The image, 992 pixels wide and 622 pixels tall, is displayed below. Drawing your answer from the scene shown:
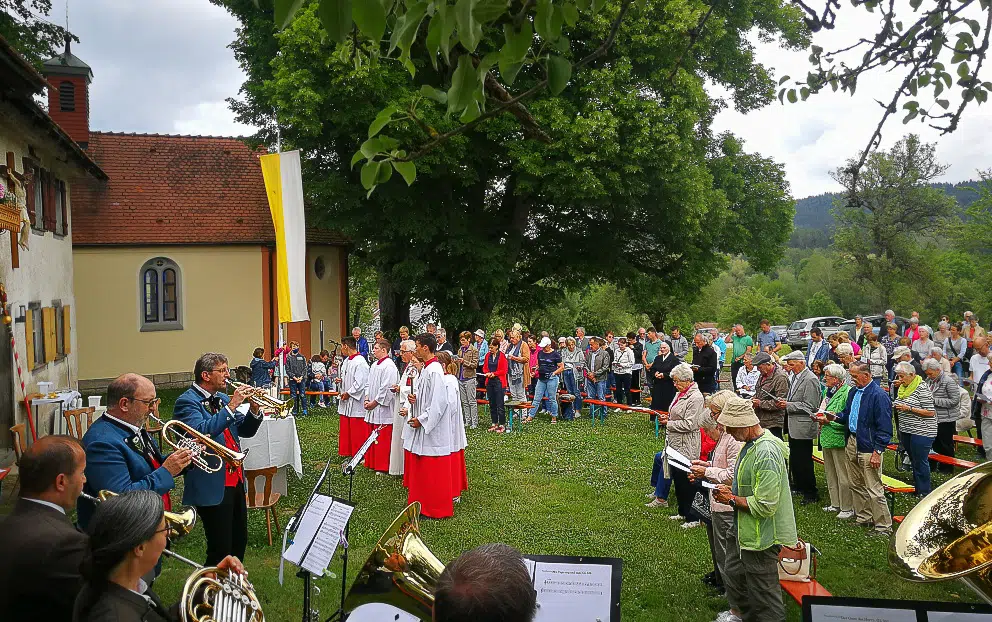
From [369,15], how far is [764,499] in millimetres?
4536

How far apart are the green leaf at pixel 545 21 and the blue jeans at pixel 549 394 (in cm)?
1497

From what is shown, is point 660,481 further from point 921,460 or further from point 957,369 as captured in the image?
point 957,369

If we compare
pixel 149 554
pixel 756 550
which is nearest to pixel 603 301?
pixel 756 550

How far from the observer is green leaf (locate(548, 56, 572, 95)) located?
2.29m

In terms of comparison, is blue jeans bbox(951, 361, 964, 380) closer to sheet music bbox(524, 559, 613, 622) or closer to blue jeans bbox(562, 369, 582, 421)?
blue jeans bbox(562, 369, 582, 421)

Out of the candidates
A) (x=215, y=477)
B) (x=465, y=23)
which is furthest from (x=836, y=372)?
(x=465, y=23)

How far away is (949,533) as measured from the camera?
4.20m

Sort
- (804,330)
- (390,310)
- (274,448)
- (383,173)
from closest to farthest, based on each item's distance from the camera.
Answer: (383,173) < (274,448) < (390,310) < (804,330)

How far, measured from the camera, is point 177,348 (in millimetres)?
25469

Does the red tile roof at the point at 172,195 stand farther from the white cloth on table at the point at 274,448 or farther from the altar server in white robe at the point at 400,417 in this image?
the white cloth on table at the point at 274,448

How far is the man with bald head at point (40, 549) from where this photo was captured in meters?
3.20

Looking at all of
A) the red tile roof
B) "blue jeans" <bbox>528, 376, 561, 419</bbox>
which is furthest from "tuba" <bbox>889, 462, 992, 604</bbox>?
the red tile roof

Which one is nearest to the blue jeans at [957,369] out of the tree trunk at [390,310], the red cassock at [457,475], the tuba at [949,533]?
the red cassock at [457,475]

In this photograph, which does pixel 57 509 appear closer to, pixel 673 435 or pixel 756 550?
pixel 756 550
